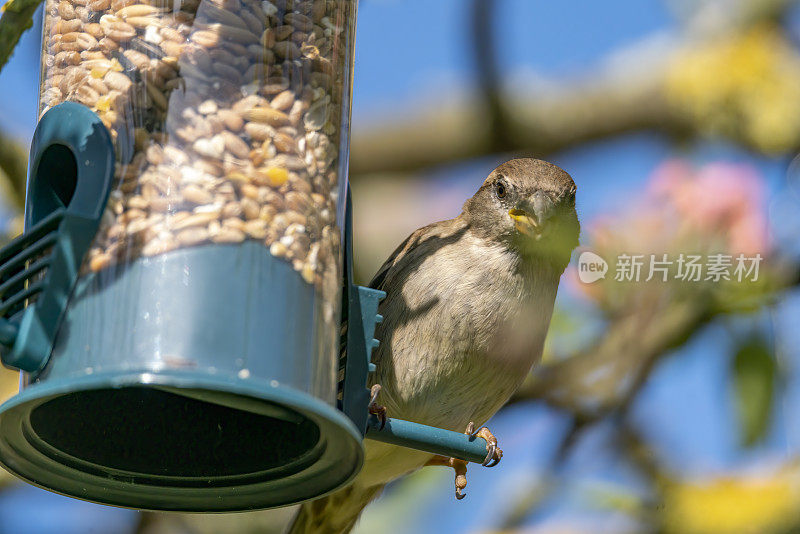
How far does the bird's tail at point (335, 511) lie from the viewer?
548cm

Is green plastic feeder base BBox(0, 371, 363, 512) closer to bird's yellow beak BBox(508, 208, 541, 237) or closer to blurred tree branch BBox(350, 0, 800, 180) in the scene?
bird's yellow beak BBox(508, 208, 541, 237)

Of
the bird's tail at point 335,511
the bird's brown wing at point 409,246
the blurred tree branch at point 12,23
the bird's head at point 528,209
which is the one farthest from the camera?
the bird's tail at point 335,511

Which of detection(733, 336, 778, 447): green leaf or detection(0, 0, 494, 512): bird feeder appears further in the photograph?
detection(733, 336, 778, 447): green leaf

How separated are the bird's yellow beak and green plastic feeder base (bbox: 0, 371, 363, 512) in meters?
1.72

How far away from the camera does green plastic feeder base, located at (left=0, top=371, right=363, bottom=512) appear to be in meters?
3.63

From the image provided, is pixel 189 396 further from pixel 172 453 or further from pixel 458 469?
pixel 458 469

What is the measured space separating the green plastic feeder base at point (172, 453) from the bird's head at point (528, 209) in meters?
1.64

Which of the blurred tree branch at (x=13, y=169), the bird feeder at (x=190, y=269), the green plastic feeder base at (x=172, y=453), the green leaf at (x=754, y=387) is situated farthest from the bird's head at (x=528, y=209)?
the blurred tree branch at (x=13, y=169)

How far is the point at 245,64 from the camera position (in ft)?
11.9

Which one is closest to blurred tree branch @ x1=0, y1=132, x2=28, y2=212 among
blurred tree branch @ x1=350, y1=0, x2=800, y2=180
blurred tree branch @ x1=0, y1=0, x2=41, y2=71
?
blurred tree branch @ x1=0, y1=0, x2=41, y2=71

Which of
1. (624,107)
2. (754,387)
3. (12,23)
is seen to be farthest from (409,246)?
(12,23)

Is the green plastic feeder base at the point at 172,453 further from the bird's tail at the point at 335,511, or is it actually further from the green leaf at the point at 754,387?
the bird's tail at the point at 335,511

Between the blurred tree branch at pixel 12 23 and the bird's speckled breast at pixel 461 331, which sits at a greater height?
the blurred tree branch at pixel 12 23

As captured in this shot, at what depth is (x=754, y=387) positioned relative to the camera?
4184 mm
